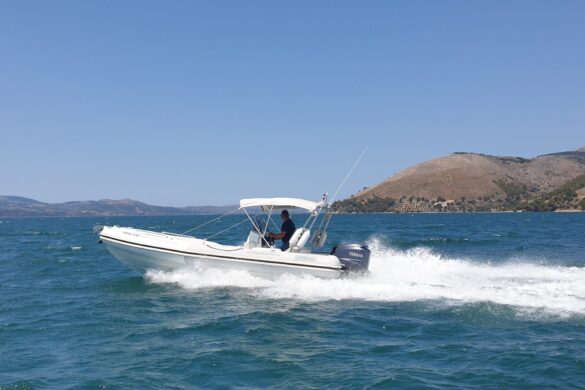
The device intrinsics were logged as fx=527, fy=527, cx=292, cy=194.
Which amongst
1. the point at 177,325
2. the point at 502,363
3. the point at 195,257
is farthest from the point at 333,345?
the point at 195,257

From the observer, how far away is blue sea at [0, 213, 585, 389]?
8.20 meters

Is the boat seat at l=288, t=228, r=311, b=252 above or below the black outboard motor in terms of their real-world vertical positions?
above

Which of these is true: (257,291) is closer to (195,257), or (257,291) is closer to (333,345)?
(195,257)

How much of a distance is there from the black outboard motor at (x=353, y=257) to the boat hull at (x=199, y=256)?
369 millimetres

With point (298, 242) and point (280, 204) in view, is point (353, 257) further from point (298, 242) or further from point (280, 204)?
point (280, 204)

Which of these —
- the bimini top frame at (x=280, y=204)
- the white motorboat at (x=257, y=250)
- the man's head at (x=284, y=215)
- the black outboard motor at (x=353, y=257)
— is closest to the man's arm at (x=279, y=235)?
the white motorboat at (x=257, y=250)

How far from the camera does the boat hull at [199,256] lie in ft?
49.6

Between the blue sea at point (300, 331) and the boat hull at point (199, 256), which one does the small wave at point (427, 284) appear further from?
the boat hull at point (199, 256)

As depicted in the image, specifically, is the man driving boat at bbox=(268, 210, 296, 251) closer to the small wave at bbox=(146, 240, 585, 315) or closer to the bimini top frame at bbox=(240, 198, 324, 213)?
the bimini top frame at bbox=(240, 198, 324, 213)

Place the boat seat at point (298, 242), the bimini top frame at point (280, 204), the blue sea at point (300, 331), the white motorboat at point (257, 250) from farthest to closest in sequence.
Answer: the bimini top frame at point (280, 204)
the boat seat at point (298, 242)
the white motorboat at point (257, 250)
the blue sea at point (300, 331)

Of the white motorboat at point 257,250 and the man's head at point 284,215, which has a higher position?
the man's head at point 284,215

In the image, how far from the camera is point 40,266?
23734mm

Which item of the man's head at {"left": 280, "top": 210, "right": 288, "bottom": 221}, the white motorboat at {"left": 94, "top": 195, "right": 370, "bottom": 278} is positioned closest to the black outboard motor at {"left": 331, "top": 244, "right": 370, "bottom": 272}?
the white motorboat at {"left": 94, "top": 195, "right": 370, "bottom": 278}

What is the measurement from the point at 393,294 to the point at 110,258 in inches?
707
